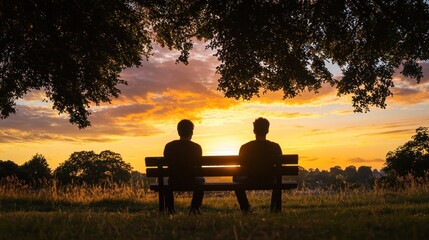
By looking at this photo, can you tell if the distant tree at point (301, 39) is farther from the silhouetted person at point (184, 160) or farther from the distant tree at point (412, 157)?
the distant tree at point (412, 157)

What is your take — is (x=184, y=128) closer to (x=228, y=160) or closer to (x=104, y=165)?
(x=228, y=160)

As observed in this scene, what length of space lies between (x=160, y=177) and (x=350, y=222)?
394 centimetres

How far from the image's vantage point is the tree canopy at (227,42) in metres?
13.4

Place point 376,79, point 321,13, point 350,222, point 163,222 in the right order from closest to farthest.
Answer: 1. point 350,222
2. point 163,222
3. point 321,13
4. point 376,79

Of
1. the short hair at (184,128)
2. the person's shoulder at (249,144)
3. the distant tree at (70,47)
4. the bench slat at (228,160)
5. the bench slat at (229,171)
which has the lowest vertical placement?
the bench slat at (229,171)

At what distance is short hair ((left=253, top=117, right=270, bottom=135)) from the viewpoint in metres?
8.42

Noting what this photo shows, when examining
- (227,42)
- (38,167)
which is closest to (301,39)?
(227,42)

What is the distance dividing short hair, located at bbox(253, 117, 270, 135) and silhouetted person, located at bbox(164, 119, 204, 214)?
1079 millimetres

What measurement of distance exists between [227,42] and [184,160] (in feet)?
20.1

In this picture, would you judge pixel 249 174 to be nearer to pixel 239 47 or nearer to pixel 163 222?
pixel 163 222

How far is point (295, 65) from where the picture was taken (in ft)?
48.1

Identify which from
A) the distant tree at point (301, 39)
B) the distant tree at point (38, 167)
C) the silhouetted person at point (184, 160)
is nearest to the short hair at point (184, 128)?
the silhouetted person at point (184, 160)

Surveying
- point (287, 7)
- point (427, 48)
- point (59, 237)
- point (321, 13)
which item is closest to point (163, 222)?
point (59, 237)

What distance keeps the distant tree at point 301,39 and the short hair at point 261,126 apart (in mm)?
5046
